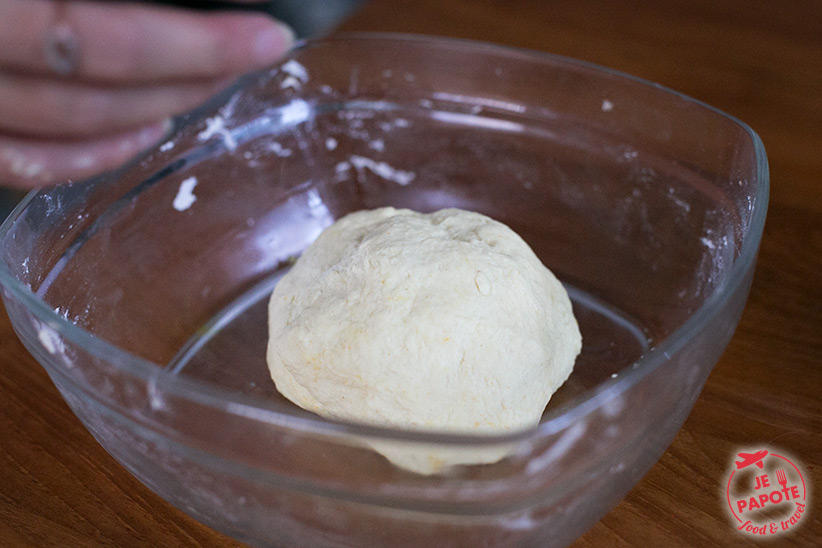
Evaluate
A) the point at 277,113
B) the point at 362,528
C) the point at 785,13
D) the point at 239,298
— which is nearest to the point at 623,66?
the point at 785,13

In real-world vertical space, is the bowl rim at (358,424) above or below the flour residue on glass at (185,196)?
above

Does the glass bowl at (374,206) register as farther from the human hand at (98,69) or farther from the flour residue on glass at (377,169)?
the human hand at (98,69)

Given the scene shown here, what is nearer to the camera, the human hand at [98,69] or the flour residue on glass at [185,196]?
the human hand at [98,69]

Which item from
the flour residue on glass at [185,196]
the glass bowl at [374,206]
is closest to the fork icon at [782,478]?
the glass bowl at [374,206]

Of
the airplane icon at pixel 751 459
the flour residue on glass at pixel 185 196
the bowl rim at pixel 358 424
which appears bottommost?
the airplane icon at pixel 751 459

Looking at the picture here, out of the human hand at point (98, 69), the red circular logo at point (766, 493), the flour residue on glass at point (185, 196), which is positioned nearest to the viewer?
the human hand at point (98, 69)

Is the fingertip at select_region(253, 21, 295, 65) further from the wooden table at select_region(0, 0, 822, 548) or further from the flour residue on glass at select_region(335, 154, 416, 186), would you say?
the flour residue on glass at select_region(335, 154, 416, 186)

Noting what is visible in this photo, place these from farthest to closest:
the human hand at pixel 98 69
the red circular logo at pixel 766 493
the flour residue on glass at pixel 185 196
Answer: the flour residue on glass at pixel 185 196
the red circular logo at pixel 766 493
the human hand at pixel 98 69
